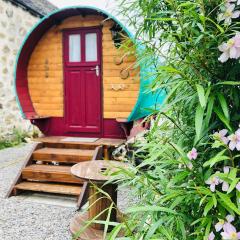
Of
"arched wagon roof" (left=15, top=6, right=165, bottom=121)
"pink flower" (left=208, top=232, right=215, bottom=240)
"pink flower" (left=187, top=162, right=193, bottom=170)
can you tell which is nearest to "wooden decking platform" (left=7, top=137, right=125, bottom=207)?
"arched wagon roof" (left=15, top=6, right=165, bottom=121)

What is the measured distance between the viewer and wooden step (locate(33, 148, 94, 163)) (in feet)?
16.2

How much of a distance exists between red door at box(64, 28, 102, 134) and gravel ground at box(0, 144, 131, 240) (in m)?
1.66

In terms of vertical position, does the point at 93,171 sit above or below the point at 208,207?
below

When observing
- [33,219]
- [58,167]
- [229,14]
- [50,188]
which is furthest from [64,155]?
[229,14]

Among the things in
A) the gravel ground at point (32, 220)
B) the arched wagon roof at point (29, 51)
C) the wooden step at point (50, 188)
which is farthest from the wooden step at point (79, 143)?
the gravel ground at point (32, 220)

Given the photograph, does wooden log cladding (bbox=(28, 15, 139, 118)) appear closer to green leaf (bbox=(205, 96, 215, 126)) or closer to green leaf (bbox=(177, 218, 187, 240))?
green leaf (bbox=(177, 218, 187, 240))

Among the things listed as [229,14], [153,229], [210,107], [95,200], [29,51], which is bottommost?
[95,200]

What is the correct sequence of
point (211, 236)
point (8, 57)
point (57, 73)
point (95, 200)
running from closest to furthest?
point (211, 236) → point (95, 200) → point (57, 73) → point (8, 57)

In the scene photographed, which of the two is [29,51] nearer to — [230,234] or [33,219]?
[33,219]

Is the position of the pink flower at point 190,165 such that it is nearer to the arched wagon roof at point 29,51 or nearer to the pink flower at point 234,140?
the pink flower at point 234,140

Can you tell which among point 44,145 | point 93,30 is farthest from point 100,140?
point 93,30

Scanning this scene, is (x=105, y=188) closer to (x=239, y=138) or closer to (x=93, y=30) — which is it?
(x=239, y=138)

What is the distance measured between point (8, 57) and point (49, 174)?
19.6 ft

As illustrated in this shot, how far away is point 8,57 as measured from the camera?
373 inches
